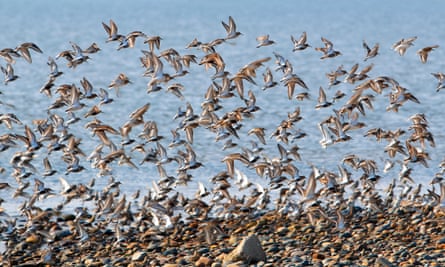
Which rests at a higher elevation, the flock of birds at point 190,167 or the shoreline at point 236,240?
the flock of birds at point 190,167

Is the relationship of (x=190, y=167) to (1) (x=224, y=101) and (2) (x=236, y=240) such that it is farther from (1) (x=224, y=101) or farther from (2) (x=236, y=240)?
(1) (x=224, y=101)

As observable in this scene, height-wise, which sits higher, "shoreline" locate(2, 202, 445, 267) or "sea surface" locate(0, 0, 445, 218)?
"shoreline" locate(2, 202, 445, 267)

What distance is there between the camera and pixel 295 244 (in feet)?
54.8

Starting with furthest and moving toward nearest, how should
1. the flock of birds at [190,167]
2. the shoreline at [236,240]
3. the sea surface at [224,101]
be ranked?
the sea surface at [224,101] → the flock of birds at [190,167] → the shoreline at [236,240]

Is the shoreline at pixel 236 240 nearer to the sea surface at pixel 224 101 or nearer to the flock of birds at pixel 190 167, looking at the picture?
the flock of birds at pixel 190 167

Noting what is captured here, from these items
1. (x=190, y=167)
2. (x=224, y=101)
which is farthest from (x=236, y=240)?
(x=224, y=101)

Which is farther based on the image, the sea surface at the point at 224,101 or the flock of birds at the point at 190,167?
the sea surface at the point at 224,101

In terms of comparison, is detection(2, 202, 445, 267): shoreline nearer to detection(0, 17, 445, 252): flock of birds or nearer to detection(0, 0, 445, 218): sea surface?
detection(0, 17, 445, 252): flock of birds

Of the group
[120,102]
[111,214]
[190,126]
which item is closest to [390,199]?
[190,126]

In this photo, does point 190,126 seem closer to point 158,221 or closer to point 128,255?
point 158,221

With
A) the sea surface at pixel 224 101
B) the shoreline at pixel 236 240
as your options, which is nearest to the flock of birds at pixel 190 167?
the shoreline at pixel 236 240

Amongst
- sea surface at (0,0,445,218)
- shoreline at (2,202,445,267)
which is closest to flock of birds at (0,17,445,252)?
shoreline at (2,202,445,267)

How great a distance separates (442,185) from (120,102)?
738 inches

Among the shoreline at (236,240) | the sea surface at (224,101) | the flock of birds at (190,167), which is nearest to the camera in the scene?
the shoreline at (236,240)
